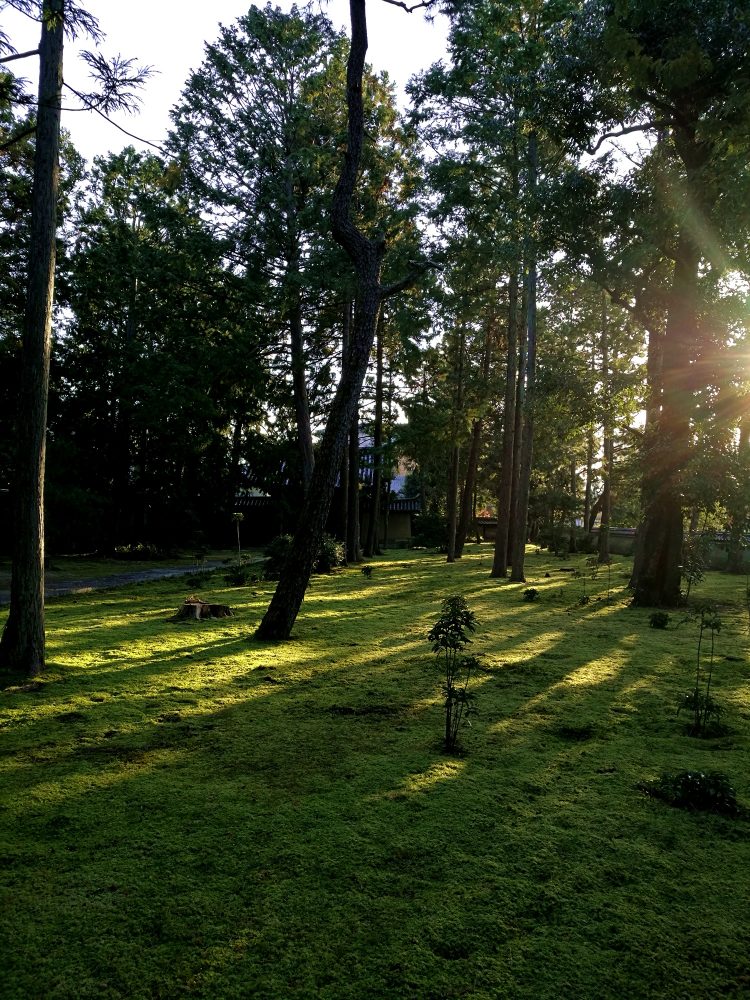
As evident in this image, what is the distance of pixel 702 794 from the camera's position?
3.74 meters

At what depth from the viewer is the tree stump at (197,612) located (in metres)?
9.97

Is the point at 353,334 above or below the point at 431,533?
above

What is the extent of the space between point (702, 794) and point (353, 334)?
6125 mm

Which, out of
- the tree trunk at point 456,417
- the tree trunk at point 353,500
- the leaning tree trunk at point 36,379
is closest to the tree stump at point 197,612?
the leaning tree trunk at point 36,379

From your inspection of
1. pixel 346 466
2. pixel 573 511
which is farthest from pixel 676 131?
pixel 573 511

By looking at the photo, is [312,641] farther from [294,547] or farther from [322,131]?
[322,131]

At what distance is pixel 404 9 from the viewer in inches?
307

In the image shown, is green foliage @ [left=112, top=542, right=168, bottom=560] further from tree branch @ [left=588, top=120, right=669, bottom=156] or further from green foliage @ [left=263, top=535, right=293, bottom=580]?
tree branch @ [left=588, top=120, right=669, bottom=156]

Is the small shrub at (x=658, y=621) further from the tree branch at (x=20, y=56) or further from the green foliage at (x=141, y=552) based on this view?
the green foliage at (x=141, y=552)

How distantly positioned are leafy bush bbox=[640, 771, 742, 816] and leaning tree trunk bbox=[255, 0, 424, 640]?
4.74m

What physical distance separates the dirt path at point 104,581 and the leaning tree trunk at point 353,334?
6.50m

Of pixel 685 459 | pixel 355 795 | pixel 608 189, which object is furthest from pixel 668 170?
pixel 355 795

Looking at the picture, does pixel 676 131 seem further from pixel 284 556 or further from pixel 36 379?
pixel 284 556

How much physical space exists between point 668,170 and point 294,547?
8771mm
